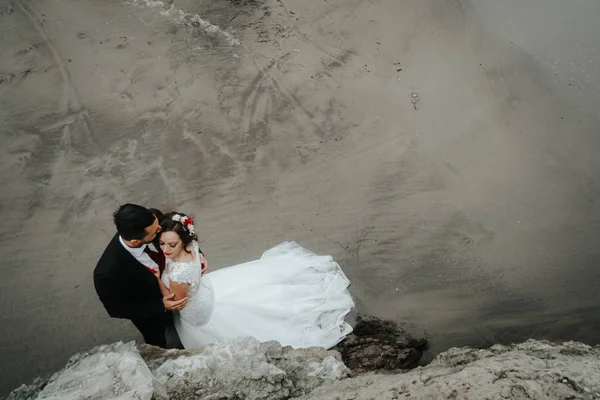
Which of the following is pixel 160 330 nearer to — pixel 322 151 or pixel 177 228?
pixel 177 228

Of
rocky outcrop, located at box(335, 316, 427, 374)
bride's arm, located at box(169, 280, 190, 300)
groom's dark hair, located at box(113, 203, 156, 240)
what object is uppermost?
groom's dark hair, located at box(113, 203, 156, 240)

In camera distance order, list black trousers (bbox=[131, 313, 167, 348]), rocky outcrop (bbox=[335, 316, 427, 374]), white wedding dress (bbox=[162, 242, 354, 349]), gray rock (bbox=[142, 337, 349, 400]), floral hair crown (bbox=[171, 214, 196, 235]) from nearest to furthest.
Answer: gray rock (bbox=[142, 337, 349, 400]) < floral hair crown (bbox=[171, 214, 196, 235]) < black trousers (bbox=[131, 313, 167, 348]) < white wedding dress (bbox=[162, 242, 354, 349]) < rocky outcrop (bbox=[335, 316, 427, 374])

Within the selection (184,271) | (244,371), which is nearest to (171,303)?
(184,271)

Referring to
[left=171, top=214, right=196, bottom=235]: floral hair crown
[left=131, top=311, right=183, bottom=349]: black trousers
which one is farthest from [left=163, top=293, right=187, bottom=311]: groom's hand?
[left=171, top=214, right=196, bottom=235]: floral hair crown

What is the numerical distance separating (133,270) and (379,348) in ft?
7.05

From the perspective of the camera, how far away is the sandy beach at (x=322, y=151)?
477 cm

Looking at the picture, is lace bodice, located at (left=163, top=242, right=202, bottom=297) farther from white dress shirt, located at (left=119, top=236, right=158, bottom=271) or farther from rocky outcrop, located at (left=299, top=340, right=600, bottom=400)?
rocky outcrop, located at (left=299, top=340, right=600, bottom=400)

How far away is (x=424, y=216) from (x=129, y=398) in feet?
11.4

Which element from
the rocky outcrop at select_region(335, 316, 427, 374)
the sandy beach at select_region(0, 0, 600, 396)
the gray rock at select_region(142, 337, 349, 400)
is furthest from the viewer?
the sandy beach at select_region(0, 0, 600, 396)

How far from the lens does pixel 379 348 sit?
4.27 metres

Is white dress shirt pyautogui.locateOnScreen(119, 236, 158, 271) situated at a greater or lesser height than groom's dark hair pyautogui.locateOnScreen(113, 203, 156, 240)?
lesser

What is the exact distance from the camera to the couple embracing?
332 cm

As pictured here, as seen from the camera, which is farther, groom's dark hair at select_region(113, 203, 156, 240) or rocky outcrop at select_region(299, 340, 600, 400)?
groom's dark hair at select_region(113, 203, 156, 240)

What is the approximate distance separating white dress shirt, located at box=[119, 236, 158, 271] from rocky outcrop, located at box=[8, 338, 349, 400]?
0.57 metres
